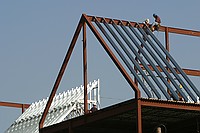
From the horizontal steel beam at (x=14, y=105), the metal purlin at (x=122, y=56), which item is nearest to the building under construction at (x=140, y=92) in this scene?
the metal purlin at (x=122, y=56)

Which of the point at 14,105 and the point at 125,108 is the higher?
the point at 14,105

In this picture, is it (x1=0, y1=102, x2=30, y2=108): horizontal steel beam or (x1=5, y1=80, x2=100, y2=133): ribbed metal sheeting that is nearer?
(x1=5, y1=80, x2=100, y2=133): ribbed metal sheeting

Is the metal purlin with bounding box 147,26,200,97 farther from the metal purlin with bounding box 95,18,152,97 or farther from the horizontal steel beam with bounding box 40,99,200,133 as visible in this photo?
the metal purlin with bounding box 95,18,152,97

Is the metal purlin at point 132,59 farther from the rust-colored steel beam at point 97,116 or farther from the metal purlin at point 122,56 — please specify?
the rust-colored steel beam at point 97,116

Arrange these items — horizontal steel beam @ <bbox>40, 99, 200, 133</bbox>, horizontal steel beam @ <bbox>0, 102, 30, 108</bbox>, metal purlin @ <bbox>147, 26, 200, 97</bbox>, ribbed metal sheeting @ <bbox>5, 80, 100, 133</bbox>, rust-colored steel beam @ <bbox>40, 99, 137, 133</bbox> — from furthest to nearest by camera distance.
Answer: horizontal steel beam @ <bbox>0, 102, 30, 108</bbox> < ribbed metal sheeting @ <bbox>5, 80, 100, 133</bbox> < metal purlin @ <bbox>147, 26, 200, 97</bbox> < rust-colored steel beam @ <bbox>40, 99, 137, 133</bbox> < horizontal steel beam @ <bbox>40, 99, 200, 133</bbox>

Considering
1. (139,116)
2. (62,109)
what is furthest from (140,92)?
(62,109)

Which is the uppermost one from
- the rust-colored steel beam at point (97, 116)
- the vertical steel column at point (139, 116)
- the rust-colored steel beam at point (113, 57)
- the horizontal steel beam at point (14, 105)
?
the horizontal steel beam at point (14, 105)

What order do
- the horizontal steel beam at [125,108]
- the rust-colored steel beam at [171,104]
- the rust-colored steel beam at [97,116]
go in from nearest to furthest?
the rust-colored steel beam at [171,104] → the horizontal steel beam at [125,108] → the rust-colored steel beam at [97,116]

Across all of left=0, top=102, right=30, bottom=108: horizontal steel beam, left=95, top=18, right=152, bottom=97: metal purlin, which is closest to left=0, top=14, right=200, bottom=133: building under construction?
left=95, top=18, right=152, bottom=97: metal purlin

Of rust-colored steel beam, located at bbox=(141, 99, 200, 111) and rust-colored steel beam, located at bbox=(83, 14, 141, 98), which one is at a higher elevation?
rust-colored steel beam, located at bbox=(83, 14, 141, 98)

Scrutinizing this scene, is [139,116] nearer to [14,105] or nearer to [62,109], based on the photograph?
[62,109]

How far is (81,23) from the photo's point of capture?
1774 inches

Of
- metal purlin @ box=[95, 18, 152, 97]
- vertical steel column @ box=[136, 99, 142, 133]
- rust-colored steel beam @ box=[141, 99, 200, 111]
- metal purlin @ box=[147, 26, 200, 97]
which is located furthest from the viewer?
metal purlin @ box=[147, 26, 200, 97]

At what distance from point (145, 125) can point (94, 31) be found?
713cm
